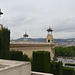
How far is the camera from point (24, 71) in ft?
18.8

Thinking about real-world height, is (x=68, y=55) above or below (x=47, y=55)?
below

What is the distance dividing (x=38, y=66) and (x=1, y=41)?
17.0 ft

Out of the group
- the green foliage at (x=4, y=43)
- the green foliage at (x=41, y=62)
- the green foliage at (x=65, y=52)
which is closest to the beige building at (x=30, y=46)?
the green foliage at (x=4, y=43)

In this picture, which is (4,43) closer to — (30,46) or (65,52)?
(30,46)

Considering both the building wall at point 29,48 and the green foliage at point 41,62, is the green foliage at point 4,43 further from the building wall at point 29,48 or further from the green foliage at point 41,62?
the building wall at point 29,48

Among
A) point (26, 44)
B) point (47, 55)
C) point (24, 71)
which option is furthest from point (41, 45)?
point (24, 71)

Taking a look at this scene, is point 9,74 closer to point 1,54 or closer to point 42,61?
point 42,61

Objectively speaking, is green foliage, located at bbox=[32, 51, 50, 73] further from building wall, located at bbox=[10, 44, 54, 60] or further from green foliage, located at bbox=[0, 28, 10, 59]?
building wall, located at bbox=[10, 44, 54, 60]

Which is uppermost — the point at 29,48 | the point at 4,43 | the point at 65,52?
the point at 4,43

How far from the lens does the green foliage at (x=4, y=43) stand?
41.5ft

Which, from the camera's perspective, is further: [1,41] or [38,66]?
[1,41]

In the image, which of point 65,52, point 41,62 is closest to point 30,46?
point 41,62

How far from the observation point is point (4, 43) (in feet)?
43.2

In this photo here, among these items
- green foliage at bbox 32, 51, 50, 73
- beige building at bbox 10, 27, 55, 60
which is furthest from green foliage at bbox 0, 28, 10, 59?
beige building at bbox 10, 27, 55, 60
